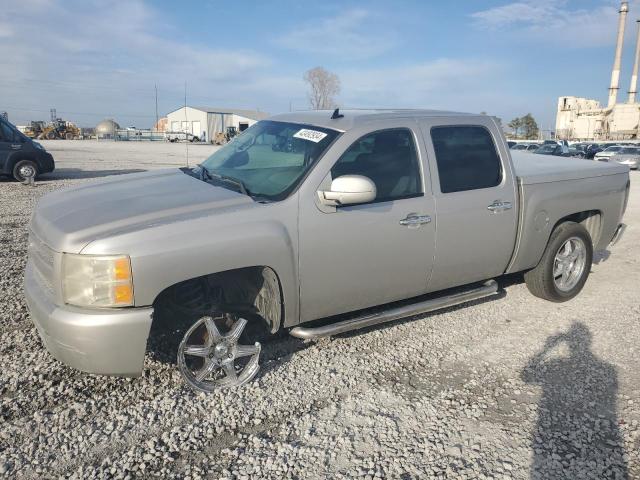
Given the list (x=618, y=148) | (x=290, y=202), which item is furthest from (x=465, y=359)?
(x=618, y=148)

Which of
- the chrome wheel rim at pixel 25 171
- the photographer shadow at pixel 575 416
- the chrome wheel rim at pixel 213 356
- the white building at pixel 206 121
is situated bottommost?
the photographer shadow at pixel 575 416

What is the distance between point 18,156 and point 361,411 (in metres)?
14.5

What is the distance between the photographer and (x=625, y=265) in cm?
673

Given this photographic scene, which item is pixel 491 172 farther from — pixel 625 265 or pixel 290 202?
pixel 625 265

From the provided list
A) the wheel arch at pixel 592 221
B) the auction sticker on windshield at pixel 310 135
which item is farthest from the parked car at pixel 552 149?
the auction sticker on windshield at pixel 310 135

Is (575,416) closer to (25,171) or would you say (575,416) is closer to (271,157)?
(271,157)

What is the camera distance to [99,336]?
282 centimetres

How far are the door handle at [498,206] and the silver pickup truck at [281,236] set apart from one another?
0.5 inches

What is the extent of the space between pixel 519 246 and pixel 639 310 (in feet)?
5.22

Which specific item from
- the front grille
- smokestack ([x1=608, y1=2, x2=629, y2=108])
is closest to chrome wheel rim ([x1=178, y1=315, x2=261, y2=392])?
the front grille

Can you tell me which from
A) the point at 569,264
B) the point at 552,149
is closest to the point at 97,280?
the point at 569,264

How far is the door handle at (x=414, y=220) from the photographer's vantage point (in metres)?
3.80

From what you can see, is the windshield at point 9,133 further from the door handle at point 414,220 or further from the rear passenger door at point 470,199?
the door handle at point 414,220

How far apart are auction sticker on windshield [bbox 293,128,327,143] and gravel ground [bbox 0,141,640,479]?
164 cm
